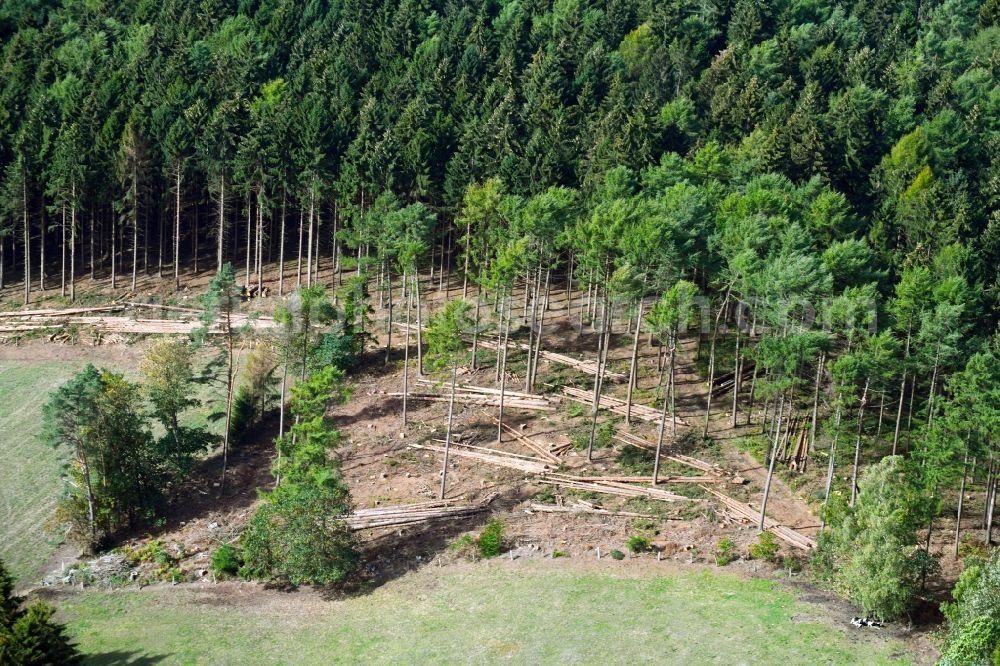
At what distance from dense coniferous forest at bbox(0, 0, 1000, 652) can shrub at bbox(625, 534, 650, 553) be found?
6.20 metres

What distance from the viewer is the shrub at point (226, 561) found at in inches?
2498

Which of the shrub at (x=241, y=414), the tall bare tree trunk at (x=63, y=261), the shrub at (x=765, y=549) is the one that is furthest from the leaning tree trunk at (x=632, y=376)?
the tall bare tree trunk at (x=63, y=261)

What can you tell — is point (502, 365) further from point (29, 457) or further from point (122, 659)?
point (122, 659)

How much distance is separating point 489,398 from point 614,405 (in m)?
8.04

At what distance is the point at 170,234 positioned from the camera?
108625 millimetres

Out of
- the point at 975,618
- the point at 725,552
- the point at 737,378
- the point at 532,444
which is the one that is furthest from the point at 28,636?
the point at 737,378

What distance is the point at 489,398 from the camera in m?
77.0

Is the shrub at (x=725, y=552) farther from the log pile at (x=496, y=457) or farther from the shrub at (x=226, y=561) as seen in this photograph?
the shrub at (x=226, y=561)

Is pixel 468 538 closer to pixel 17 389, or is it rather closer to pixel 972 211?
pixel 17 389

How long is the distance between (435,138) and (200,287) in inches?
904

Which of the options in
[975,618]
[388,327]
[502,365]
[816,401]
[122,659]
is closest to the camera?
[975,618]

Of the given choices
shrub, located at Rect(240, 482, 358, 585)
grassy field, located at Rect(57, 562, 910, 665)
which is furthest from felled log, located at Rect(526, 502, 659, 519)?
shrub, located at Rect(240, 482, 358, 585)

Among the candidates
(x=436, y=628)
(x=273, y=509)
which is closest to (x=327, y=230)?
(x=273, y=509)

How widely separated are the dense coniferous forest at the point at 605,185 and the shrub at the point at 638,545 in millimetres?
6197
